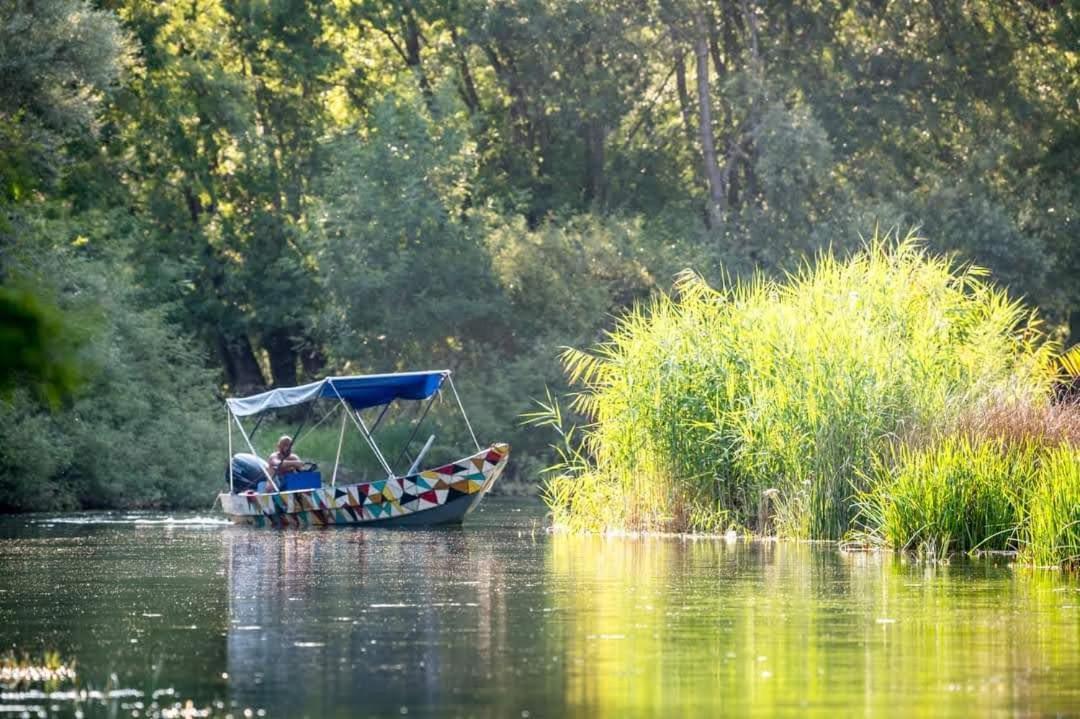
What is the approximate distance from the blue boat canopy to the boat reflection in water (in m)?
8.66

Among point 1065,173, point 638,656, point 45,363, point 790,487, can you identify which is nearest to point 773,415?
point 790,487

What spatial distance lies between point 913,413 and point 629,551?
360 cm

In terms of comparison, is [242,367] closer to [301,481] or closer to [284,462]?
[284,462]

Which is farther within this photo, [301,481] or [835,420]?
[301,481]

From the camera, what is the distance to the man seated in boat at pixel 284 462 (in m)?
32.1

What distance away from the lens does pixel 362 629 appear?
1330 cm

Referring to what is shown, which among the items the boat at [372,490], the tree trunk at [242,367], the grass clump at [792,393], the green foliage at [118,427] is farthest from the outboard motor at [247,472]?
the tree trunk at [242,367]

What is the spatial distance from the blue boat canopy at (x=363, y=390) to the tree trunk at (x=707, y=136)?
22565 millimetres

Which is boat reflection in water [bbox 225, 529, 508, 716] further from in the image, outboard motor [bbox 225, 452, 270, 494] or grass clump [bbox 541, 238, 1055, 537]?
outboard motor [bbox 225, 452, 270, 494]

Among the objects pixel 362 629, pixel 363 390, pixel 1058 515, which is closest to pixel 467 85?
pixel 363 390

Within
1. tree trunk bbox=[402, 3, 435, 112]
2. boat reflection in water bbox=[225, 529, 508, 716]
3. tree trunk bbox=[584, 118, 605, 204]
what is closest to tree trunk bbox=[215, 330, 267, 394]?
tree trunk bbox=[402, 3, 435, 112]

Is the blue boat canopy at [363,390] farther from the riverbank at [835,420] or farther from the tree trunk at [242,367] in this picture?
the tree trunk at [242,367]

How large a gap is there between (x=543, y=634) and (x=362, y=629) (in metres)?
1.21

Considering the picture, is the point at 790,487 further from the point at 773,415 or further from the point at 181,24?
the point at 181,24
